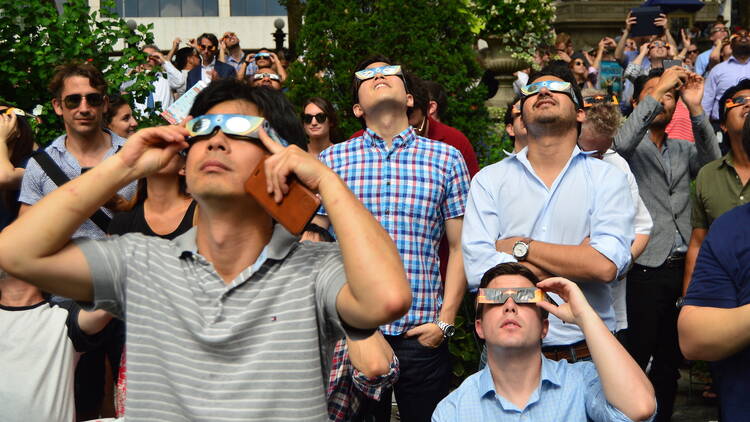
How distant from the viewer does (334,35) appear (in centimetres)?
883

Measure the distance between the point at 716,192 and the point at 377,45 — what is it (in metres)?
3.54

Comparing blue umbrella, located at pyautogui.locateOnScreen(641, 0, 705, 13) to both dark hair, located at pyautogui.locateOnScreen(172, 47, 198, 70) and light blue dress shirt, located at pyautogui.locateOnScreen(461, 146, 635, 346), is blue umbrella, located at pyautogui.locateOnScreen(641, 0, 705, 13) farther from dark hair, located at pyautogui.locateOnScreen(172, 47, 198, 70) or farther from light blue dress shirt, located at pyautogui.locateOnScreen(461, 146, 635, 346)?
light blue dress shirt, located at pyautogui.locateOnScreen(461, 146, 635, 346)

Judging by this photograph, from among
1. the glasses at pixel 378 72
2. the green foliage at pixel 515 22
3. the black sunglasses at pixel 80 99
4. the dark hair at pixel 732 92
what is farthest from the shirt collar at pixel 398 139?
the green foliage at pixel 515 22

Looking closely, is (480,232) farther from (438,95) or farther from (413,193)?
(438,95)

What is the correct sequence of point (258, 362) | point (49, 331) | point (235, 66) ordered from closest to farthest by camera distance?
point (258, 362), point (49, 331), point (235, 66)

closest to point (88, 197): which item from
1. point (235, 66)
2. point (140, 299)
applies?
point (140, 299)

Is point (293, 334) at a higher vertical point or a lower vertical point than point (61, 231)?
lower

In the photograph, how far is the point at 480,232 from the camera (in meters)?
4.99

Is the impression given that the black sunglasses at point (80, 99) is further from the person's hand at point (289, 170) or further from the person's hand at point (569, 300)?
the person's hand at point (289, 170)

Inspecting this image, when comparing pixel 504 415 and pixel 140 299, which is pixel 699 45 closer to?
pixel 504 415

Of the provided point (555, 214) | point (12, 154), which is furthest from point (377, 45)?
point (555, 214)

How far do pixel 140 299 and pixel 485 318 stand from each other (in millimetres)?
1917

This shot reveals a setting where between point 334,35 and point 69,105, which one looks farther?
point 334,35

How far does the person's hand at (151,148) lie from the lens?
2.81m
